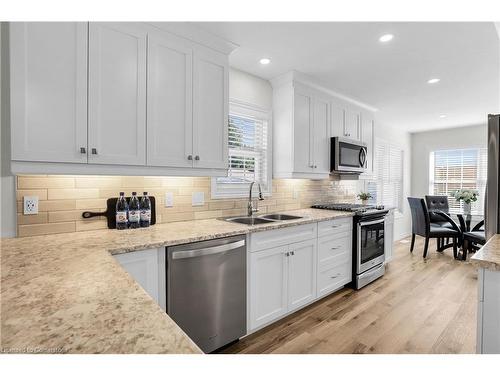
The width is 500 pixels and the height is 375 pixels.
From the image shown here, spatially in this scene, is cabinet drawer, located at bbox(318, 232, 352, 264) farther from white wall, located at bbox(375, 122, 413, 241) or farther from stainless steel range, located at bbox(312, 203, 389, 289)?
white wall, located at bbox(375, 122, 413, 241)

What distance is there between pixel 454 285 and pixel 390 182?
116 inches

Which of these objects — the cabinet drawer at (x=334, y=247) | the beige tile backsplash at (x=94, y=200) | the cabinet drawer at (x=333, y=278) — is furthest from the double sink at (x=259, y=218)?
the cabinet drawer at (x=333, y=278)

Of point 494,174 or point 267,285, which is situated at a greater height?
point 494,174

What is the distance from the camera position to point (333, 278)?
2.92 meters

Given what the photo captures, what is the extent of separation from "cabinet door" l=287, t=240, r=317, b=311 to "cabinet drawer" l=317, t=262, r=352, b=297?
0.13 metres

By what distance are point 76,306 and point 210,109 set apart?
5.76 feet

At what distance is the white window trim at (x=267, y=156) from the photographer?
2.68 m

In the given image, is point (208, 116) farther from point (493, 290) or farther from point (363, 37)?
point (493, 290)

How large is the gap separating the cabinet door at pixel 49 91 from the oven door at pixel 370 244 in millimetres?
2957

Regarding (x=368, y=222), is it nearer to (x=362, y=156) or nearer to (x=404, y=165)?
(x=362, y=156)

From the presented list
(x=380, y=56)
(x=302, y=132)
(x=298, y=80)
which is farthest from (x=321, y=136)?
(x=380, y=56)

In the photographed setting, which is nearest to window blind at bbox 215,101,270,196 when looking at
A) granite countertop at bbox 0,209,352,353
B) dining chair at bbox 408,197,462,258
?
granite countertop at bbox 0,209,352,353

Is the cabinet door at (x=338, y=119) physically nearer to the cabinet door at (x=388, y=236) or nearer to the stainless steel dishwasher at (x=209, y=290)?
the cabinet door at (x=388, y=236)

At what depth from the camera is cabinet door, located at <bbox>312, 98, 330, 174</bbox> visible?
329 centimetres
